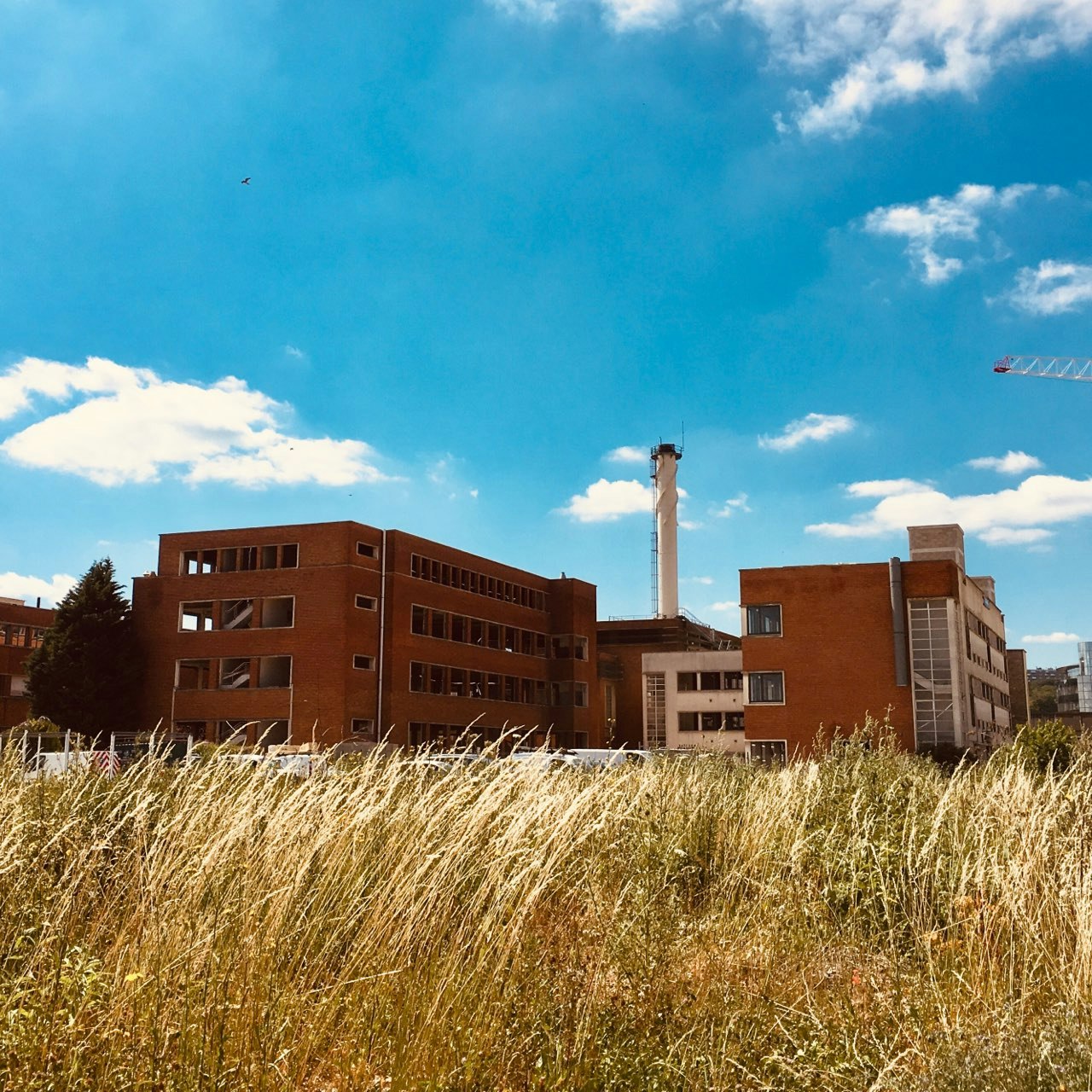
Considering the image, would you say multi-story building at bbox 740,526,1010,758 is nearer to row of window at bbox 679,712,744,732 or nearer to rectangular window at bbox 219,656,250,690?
row of window at bbox 679,712,744,732

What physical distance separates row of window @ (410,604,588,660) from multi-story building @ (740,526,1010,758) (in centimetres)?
1559

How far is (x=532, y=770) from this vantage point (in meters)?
7.58

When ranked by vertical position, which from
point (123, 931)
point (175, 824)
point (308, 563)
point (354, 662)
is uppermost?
point (308, 563)

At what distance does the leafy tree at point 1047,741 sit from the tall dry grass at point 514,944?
44.4 ft

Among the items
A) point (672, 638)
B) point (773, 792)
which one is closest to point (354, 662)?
point (672, 638)

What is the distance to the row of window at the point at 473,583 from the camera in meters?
54.6

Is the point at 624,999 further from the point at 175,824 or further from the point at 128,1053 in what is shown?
the point at 175,824

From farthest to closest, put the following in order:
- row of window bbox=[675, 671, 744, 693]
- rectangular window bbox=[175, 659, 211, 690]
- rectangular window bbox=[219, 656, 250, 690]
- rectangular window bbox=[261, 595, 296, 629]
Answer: row of window bbox=[675, 671, 744, 693]
rectangular window bbox=[175, 659, 211, 690]
rectangular window bbox=[219, 656, 250, 690]
rectangular window bbox=[261, 595, 296, 629]

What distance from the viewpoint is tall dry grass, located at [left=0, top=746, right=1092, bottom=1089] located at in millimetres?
4309

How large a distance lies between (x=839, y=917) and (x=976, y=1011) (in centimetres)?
220

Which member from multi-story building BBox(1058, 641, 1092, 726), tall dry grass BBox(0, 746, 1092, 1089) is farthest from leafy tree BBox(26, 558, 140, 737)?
multi-story building BBox(1058, 641, 1092, 726)

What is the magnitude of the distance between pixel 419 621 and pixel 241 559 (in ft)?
29.4

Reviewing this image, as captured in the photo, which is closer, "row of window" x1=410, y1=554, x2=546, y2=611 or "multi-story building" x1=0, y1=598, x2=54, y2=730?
"row of window" x1=410, y1=554, x2=546, y2=611

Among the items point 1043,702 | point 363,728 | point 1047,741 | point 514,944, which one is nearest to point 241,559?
point 363,728
